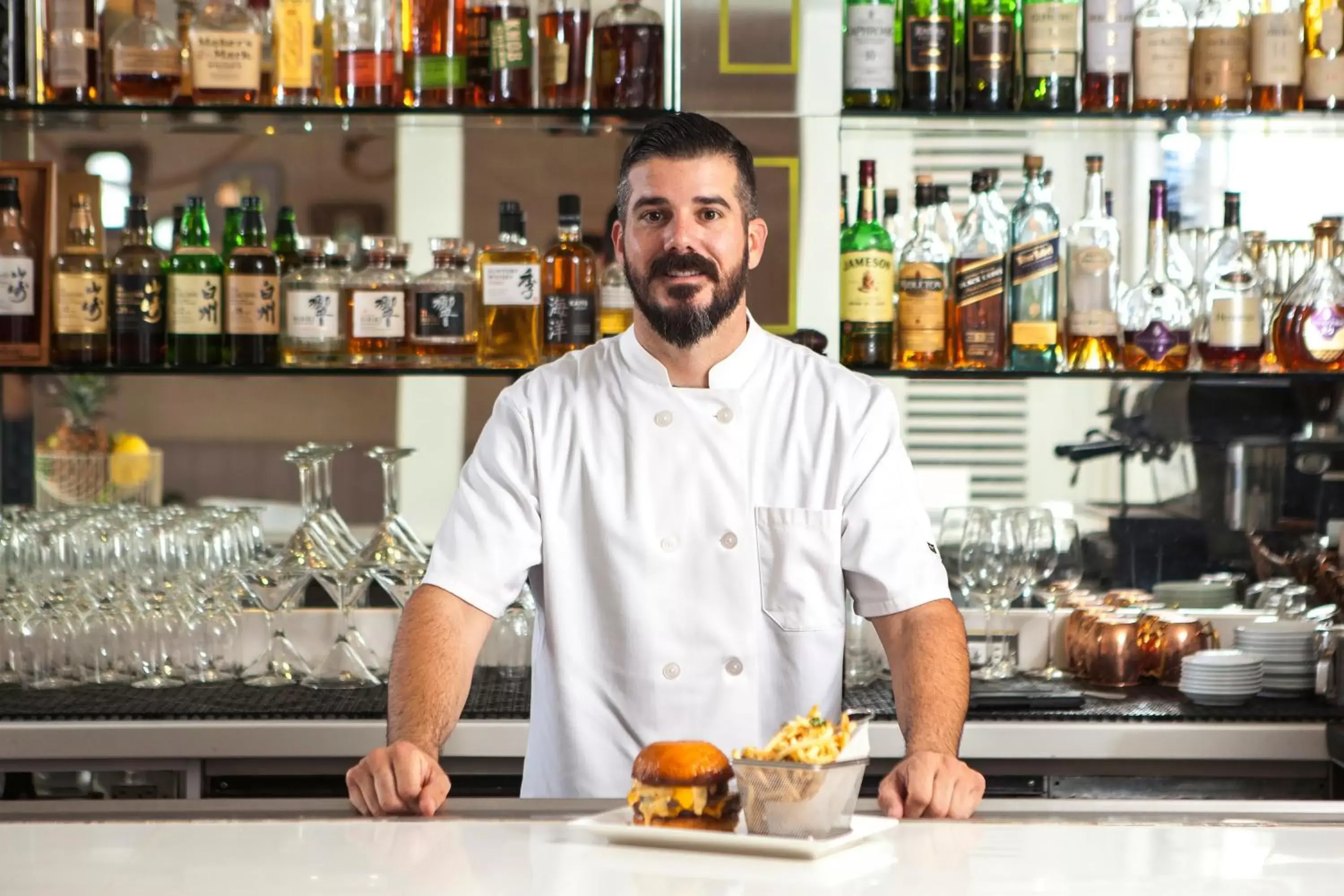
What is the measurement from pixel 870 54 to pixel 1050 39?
31cm

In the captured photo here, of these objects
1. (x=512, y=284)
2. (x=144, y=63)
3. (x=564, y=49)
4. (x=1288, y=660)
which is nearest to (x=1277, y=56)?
(x=1288, y=660)

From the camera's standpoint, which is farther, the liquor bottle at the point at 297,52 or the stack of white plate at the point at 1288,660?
the liquor bottle at the point at 297,52

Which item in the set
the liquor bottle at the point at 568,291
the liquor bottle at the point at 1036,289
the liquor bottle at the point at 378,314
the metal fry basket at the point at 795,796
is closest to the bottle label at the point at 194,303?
the liquor bottle at the point at 378,314

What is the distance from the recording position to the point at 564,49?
117 inches

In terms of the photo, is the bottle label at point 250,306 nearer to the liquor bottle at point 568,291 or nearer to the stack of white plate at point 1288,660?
the liquor bottle at point 568,291

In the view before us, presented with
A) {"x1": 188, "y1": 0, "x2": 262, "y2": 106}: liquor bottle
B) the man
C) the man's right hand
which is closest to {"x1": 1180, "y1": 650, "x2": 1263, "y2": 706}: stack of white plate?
the man

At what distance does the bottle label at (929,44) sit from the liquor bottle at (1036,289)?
24 centimetres

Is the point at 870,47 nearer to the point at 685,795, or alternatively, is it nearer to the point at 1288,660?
the point at 1288,660

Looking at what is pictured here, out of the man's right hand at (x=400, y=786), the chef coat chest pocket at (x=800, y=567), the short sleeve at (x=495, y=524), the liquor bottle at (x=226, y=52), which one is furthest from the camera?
the liquor bottle at (x=226, y=52)

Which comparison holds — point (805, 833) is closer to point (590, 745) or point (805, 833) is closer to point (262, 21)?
point (590, 745)

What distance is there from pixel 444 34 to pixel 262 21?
317mm

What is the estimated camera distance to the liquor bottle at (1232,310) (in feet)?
9.67

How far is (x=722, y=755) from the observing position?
1.43 meters

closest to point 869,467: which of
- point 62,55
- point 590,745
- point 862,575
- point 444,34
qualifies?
point 862,575
